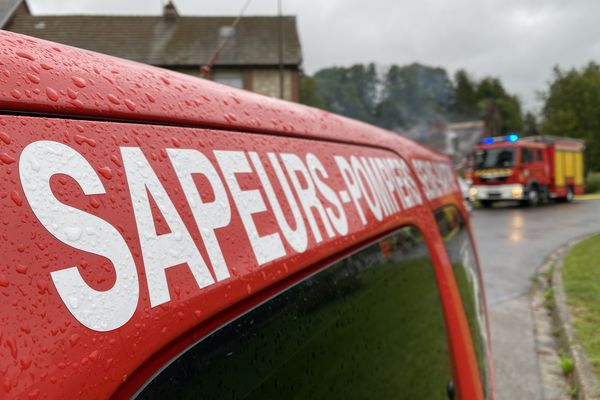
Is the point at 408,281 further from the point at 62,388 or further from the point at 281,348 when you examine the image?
the point at 62,388

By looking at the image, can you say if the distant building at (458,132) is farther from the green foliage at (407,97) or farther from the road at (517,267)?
the road at (517,267)

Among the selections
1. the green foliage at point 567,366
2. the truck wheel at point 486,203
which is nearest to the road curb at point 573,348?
the green foliage at point 567,366

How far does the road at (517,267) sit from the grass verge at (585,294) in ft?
1.38

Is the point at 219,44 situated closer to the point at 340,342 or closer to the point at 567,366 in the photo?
the point at 567,366

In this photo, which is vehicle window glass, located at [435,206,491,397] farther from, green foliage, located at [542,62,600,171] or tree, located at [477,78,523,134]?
tree, located at [477,78,523,134]

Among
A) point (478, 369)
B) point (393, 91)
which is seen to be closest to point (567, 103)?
point (393, 91)

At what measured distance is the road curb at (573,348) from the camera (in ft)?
11.2

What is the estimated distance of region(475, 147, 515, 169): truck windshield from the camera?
62.1 feet

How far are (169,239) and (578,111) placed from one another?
4792cm

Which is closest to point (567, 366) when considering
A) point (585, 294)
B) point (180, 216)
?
point (585, 294)

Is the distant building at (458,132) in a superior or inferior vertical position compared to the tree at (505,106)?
inferior

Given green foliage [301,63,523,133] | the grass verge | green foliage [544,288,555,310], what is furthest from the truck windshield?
green foliage [544,288,555,310]

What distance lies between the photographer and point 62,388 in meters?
0.51

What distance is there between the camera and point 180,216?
0.68m
